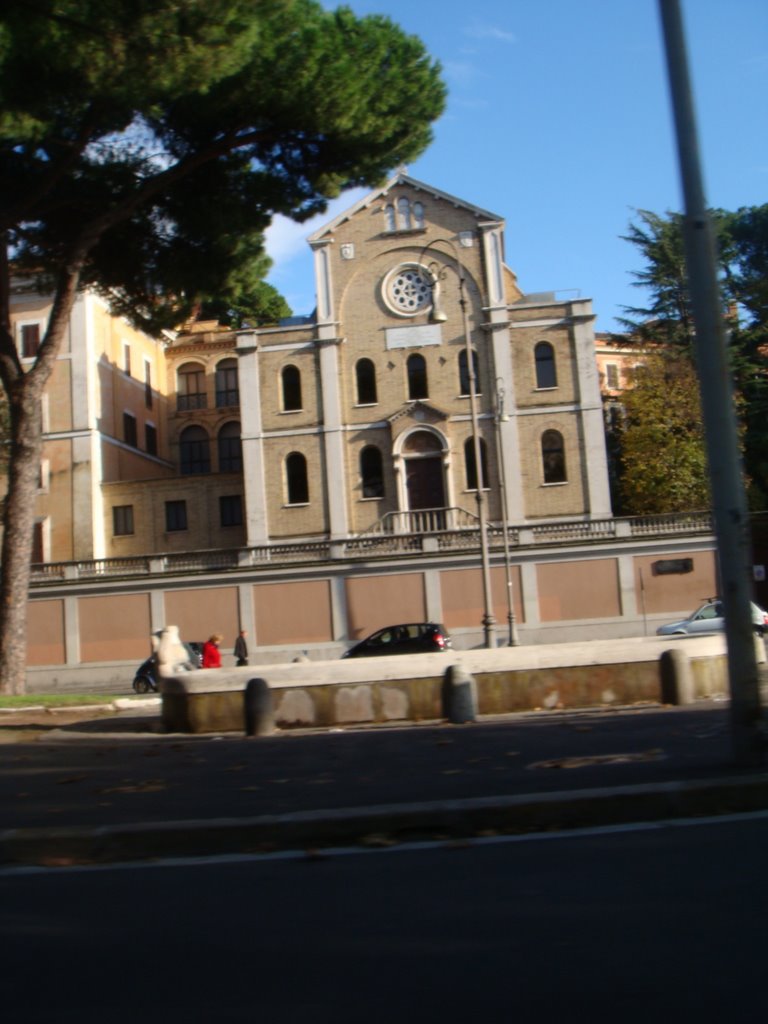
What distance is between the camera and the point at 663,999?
3787 millimetres

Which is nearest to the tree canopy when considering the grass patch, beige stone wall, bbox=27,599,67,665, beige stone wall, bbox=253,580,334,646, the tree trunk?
the tree trunk

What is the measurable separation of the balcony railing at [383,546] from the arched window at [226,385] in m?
19.5

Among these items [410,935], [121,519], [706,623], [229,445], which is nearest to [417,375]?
[121,519]

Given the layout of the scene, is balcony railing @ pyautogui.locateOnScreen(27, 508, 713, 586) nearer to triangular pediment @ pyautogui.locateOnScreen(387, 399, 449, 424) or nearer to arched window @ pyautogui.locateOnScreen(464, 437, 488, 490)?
arched window @ pyautogui.locateOnScreen(464, 437, 488, 490)

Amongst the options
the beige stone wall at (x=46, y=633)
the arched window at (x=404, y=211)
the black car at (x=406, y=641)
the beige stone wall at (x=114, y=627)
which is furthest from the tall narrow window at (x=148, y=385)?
the black car at (x=406, y=641)

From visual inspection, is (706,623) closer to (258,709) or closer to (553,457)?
(553,457)

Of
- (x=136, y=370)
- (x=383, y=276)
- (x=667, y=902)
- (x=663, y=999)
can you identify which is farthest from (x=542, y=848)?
(x=136, y=370)

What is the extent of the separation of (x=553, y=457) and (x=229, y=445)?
20993 millimetres

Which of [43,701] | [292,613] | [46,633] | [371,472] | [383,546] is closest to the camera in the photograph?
[43,701]

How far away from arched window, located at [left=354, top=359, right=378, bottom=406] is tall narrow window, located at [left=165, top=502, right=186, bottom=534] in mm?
10280

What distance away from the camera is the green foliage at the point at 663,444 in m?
45.8

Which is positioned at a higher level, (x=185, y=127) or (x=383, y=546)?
(x=185, y=127)

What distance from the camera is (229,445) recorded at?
191 ft

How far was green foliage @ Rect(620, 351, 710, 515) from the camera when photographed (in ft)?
150
